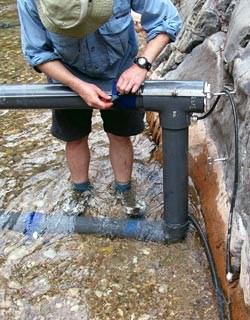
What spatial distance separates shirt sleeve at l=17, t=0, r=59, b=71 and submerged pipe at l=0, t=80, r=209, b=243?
146 mm

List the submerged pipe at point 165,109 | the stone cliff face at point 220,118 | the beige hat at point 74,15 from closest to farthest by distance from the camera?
1. the beige hat at point 74,15
2. the stone cliff face at point 220,118
3. the submerged pipe at point 165,109

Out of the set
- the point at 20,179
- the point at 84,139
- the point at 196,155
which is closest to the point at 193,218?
the point at 196,155

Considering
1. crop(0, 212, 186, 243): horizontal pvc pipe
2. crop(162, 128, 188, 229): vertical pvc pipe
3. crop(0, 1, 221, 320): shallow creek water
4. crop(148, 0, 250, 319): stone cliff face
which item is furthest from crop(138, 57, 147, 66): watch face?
crop(0, 1, 221, 320): shallow creek water

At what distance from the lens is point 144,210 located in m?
3.22

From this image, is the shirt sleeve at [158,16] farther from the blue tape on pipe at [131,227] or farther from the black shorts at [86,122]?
the blue tape on pipe at [131,227]

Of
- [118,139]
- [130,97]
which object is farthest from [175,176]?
[118,139]

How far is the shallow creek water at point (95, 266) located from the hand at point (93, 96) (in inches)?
35.2

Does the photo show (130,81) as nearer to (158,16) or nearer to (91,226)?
(158,16)

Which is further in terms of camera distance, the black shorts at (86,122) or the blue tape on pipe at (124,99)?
the black shorts at (86,122)

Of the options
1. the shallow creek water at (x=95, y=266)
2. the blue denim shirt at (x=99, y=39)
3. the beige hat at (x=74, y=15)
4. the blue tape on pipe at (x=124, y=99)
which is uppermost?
the beige hat at (x=74, y=15)

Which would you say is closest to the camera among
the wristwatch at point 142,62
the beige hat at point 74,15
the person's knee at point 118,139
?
the beige hat at point 74,15

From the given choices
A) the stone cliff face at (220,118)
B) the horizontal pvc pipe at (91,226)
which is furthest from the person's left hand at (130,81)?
the horizontal pvc pipe at (91,226)

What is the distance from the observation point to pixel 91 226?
303cm

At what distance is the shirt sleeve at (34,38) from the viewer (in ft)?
8.15
